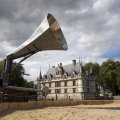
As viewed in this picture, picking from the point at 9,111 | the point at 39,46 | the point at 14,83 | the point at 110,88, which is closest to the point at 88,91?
the point at 110,88

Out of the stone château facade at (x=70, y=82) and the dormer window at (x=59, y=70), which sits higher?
the dormer window at (x=59, y=70)

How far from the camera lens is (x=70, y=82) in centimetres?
7831

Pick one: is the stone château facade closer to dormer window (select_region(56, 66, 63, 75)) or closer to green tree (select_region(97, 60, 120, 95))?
dormer window (select_region(56, 66, 63, 75))

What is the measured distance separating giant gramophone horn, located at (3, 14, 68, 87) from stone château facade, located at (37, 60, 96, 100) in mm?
45048

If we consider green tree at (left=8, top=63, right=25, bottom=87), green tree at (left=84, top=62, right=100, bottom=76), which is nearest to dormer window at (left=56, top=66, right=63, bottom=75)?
green tree at (left=84, top=62, right=100, bottom=76)

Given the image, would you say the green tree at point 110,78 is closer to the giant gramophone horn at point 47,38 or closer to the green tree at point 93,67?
the green tree at point 93,67

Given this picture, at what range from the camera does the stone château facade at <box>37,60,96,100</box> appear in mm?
75250

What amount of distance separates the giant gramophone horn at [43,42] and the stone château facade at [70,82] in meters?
45.0

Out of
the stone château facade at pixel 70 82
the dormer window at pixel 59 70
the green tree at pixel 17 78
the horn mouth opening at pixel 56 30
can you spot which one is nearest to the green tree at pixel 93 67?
the stone château facade at pixel 70 82

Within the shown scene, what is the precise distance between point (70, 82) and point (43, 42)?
53300 millimetres

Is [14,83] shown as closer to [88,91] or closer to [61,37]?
[88,91]

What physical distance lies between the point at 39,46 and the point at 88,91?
2075 inches

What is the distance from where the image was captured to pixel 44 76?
287 feet

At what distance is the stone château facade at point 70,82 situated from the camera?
7525cm
